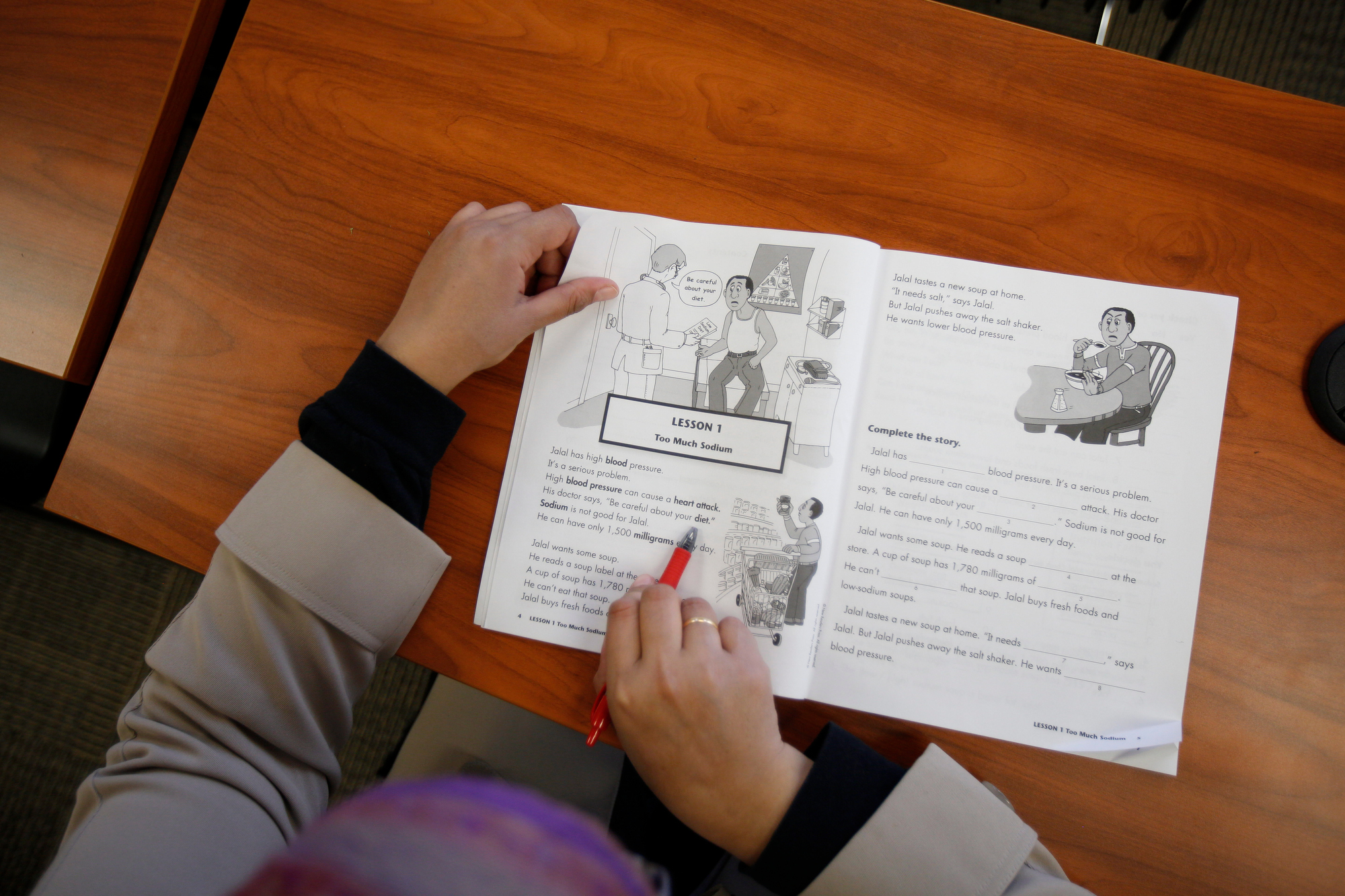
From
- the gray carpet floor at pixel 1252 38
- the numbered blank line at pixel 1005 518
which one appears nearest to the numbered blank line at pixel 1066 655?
the numbered blank line at pixel 1005 518

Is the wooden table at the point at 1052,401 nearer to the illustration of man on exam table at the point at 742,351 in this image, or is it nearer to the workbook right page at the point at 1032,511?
the workbook right page at the point at 1032,511

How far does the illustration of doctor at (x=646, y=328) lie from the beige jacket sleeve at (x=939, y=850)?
0.39 meters

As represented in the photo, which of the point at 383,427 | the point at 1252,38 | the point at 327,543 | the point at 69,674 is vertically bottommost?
the point at 69,674

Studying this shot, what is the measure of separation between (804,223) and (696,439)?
0.73 ft

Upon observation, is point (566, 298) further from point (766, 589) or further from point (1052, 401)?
point (1052, 401)

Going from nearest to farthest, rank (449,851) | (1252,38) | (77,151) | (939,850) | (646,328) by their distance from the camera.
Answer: (449,851) < (939,850) < (646,328) < (77,151) < (1252,38)

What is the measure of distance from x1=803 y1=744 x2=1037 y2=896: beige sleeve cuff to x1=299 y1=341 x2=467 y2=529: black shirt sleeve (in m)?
0.45

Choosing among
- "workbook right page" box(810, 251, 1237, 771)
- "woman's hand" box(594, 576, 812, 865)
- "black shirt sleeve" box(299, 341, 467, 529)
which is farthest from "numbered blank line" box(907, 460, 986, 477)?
"black shirt sleeve" box(299, 341, 467, 529)

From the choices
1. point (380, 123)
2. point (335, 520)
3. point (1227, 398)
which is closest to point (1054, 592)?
point (1227, 398)

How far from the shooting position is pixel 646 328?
616 millimetres

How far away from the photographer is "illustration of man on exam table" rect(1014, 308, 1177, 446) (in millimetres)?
569

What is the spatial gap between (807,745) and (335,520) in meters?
0.44

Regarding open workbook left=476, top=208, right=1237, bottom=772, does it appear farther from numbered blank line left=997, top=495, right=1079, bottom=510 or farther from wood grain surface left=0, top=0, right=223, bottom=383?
wood grain surface left=0, top=0, right=223, bottom=383

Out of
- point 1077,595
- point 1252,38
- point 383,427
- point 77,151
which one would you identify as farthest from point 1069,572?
point 1252,38
